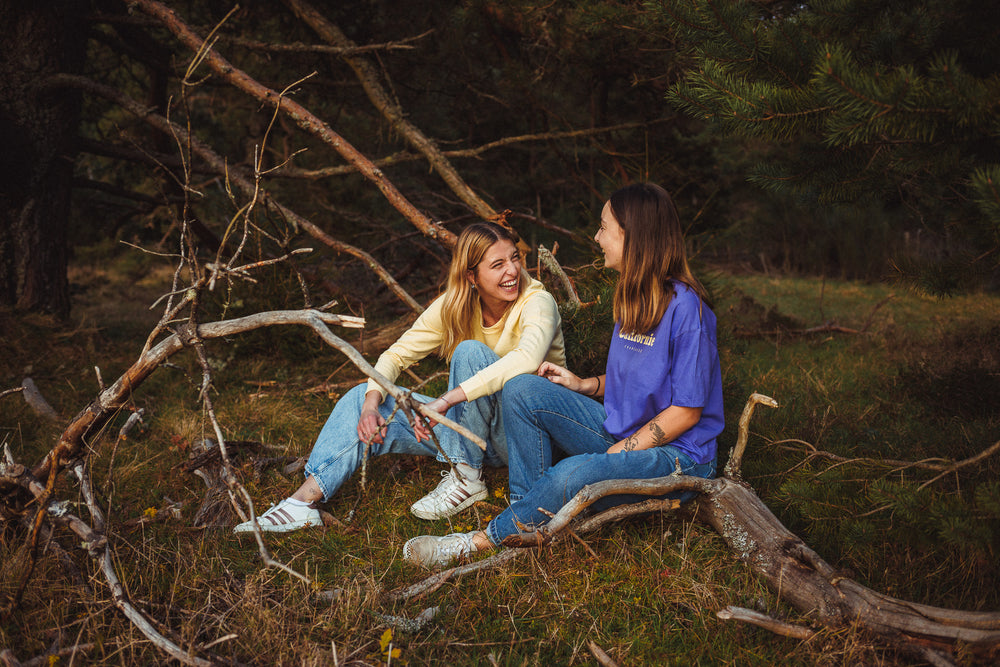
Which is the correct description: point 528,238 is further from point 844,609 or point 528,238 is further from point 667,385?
point 844,609

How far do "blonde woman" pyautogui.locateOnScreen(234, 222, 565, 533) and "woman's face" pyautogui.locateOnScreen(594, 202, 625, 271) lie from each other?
44 centimetres

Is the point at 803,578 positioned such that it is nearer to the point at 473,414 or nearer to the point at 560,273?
the point at 473,414

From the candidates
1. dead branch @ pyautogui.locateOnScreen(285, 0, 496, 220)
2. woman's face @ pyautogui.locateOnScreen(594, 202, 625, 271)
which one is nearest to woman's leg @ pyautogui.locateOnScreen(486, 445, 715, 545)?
woman's face @ pyautogui.locateOnScreen(594, 202, 625, 271)

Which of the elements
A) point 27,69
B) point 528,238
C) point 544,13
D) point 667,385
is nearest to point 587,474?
point 667,385

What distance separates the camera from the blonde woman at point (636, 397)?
245cm

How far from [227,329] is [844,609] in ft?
7.15

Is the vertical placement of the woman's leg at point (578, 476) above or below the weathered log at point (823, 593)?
above

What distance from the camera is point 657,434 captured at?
8.17ft

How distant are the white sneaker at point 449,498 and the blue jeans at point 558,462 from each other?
30cm

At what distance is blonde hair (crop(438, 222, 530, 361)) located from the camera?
9.95 ft

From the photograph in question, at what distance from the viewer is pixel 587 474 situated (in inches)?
95.5

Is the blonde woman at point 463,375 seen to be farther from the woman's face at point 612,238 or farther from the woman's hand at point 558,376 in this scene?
the woman's face at point 612,238

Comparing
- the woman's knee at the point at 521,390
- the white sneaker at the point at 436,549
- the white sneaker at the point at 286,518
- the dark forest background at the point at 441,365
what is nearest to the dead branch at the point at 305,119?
the dark forest background at the point at 441,365

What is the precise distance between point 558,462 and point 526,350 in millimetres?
491
